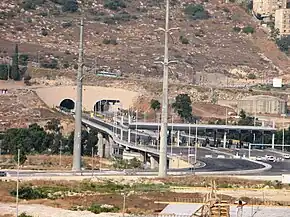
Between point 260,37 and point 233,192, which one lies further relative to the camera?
point 260,37

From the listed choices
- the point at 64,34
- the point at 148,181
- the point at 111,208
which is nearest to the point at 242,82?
the point at 64,34

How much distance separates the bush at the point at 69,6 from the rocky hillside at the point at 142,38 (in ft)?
0.52

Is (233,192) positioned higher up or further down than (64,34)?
further down

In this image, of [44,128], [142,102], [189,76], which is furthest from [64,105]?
[189,76]

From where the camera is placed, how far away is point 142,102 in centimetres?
12156

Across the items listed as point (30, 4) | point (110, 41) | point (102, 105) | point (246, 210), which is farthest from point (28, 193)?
point (30, 4)

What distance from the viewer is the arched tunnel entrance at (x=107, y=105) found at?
11881cm

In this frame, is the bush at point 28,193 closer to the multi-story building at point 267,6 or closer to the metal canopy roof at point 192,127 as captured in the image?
the metal canopy roof at point 192,127

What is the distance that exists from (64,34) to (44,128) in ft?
229

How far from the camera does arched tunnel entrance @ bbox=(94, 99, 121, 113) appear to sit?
390 ft

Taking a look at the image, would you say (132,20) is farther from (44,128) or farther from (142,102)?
(44,128)

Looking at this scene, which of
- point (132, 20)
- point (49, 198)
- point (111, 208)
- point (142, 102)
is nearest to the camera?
point (111, 208)

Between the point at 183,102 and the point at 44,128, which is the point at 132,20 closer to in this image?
the point at 183,102

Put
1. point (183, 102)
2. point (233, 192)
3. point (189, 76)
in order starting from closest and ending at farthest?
point (233, 192)
point (183, 102)
point (189, 76)
